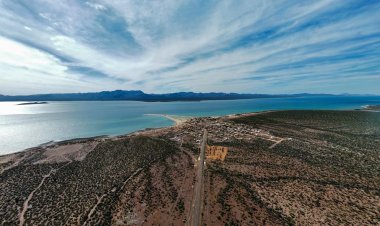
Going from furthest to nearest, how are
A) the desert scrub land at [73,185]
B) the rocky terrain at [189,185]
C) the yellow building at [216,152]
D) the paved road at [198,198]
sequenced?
the yellow building at [216,152] → the desert scrub land at [73,185] → the rocky terrain at [189,185] → the paved road at [198,198]

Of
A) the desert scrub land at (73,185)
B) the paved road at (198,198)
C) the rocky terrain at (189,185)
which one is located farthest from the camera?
the desert scrub land at (73,185)

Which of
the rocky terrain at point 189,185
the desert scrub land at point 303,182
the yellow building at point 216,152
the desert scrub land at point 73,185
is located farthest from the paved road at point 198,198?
the desert scrub land at point 73,185

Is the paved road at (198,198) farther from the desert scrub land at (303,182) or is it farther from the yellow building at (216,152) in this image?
the yellow building at (216,152)

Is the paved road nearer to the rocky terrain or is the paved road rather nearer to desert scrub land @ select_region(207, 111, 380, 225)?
the rocky terrain

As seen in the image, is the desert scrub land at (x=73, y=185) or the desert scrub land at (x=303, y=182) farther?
the desert scrub land at (x=73, y=185)

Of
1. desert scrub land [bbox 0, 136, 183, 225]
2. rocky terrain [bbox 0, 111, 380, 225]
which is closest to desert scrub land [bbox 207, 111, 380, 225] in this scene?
rocky terrain [bbox 0, 111, 380, 225]

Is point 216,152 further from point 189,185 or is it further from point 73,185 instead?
point 73,185

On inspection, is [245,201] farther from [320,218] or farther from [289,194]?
[320,218]
